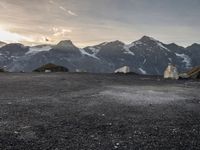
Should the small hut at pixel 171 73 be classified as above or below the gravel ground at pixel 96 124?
above

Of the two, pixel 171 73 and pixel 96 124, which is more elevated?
pixel 171 73

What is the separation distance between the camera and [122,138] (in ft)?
48.9

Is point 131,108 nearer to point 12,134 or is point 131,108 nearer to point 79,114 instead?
point 79,114

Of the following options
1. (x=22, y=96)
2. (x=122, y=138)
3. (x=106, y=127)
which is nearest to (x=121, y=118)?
(x=106, y=127)

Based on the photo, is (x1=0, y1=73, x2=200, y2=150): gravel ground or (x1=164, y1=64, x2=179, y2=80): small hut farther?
(x1=164, y1=64, x2=179, y2=80): small hut

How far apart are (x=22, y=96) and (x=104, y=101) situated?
7195 millimetres

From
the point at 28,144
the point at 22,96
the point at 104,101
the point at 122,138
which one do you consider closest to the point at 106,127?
the point at 122,138

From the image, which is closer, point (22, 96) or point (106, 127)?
point (106, 127)

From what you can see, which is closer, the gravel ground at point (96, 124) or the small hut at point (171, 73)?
the gravel ground at point (96, 124)

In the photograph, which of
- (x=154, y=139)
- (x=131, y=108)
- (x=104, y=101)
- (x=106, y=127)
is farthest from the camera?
(x=104, y=101)

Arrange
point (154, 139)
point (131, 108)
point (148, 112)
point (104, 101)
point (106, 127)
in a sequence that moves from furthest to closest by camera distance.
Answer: point (104, 101), point (131, 108), point (148, 112), point (106, 127), point (154, 139)

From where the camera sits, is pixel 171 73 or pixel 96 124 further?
pixel 171 73

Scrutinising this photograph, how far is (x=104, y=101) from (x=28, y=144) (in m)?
12.8

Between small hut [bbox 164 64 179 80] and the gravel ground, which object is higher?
small hut [bbox 164 64 179 80]
